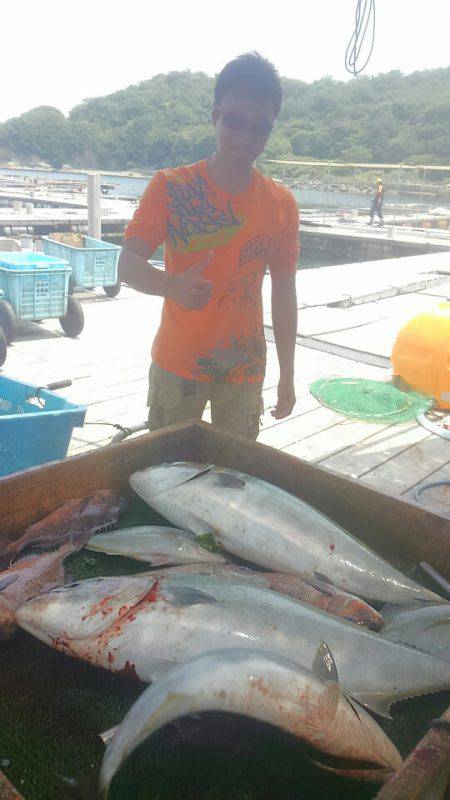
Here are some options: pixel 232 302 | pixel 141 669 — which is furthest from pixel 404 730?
pixel 232 302

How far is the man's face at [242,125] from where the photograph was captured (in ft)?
8.12

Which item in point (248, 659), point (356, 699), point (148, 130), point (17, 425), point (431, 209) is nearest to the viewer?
point (248, 659)

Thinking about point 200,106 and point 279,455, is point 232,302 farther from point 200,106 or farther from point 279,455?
point 200,106

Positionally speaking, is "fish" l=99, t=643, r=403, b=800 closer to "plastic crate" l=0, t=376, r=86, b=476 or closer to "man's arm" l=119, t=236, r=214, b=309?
"man's arm" l=119, t=236, r=214, b=309

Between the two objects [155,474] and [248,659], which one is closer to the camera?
[248,659]

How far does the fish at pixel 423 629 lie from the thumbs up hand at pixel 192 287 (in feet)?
4.53

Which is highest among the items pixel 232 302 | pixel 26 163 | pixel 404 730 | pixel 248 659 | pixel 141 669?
pixel 26 163

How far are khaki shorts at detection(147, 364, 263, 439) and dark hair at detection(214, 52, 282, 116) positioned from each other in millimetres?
1270

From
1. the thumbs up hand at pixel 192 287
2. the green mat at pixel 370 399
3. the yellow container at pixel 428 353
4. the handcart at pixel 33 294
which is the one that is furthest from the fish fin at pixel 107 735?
the handcart at pixel 33 294

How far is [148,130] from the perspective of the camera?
95125 mm

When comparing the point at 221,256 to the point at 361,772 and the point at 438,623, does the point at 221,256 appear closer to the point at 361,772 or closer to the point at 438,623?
the point at 438,623

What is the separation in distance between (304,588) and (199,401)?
1274mm

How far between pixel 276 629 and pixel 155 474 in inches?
35.9

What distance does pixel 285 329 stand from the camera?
3141mm
